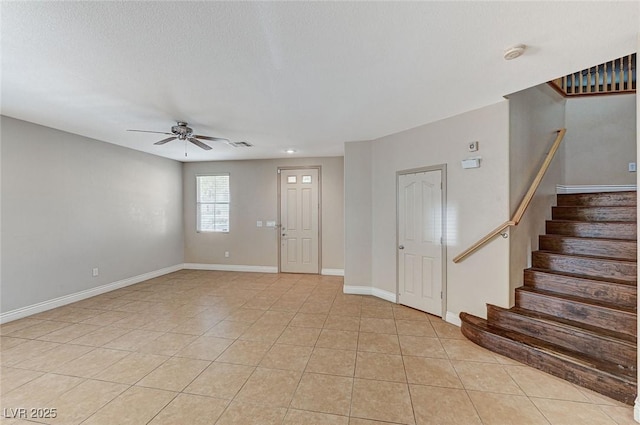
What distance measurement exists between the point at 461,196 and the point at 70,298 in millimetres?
6037

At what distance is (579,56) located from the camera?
83.7 inches

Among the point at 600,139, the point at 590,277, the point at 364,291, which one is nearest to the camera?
the point at 590,277

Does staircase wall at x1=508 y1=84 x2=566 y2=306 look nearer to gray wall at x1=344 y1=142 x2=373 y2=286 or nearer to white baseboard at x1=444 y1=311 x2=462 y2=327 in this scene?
white baseboard at x1=444 y1=311 x2=462 y2=327

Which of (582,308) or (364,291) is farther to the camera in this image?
(364,291)

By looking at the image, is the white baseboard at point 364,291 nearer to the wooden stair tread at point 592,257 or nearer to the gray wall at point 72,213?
the wooden stair tread at point 592,257

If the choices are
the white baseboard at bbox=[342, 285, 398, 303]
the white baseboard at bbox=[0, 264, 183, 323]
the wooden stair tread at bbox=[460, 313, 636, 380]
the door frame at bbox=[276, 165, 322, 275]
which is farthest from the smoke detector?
the white baseboard at bbox=[0, 264, 183, 323]

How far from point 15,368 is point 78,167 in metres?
3.11

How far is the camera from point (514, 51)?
2.01 meters

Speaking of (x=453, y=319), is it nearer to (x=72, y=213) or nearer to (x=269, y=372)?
(x=269, y=372)

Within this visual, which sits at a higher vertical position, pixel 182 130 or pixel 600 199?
pixel 182 130

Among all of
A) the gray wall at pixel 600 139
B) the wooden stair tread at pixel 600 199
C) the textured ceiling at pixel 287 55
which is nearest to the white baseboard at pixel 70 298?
the textured ceiling at pixel 287 55

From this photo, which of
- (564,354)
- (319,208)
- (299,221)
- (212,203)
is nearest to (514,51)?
(564,354)

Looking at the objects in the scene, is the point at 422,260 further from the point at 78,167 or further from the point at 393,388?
the point at 78,167

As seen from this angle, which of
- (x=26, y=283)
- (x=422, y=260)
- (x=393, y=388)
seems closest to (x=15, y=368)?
(x=26, y=283)
